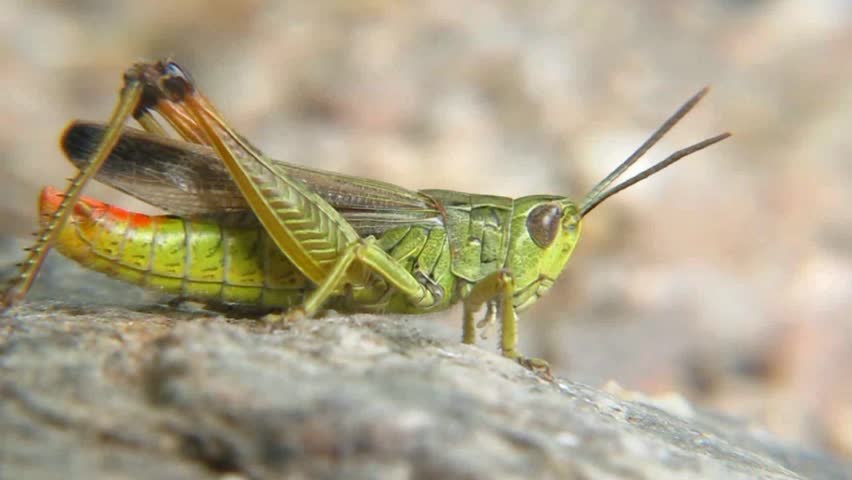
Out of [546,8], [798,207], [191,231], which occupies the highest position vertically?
[546,8]

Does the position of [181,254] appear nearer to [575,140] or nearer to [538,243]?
[538,243]

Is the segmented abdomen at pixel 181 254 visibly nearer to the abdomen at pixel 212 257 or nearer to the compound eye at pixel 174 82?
the abdomen at pixel 212 257

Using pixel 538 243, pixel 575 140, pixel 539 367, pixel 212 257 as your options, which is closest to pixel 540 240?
pixel 538 243

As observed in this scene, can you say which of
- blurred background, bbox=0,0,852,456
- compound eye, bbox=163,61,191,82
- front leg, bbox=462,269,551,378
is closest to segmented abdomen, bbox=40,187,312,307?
compound eye, bbox=163,61,191,82

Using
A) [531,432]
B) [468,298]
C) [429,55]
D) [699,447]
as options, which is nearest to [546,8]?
[429,55]

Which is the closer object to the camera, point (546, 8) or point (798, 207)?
point (798, 207)

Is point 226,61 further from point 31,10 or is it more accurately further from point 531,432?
point 531,432

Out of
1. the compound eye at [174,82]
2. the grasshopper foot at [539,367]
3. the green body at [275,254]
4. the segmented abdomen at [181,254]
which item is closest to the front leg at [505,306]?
the grasshopper foot at [539,367]
